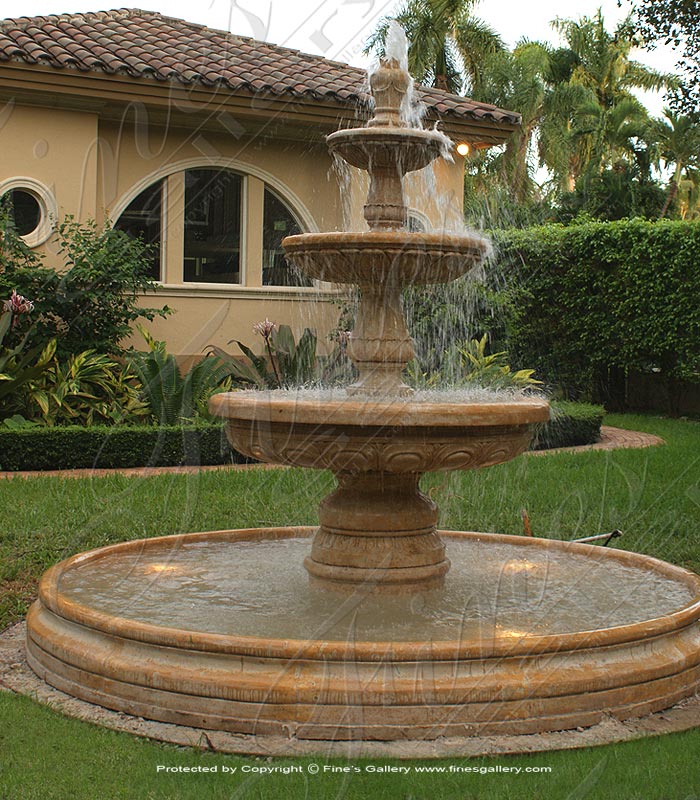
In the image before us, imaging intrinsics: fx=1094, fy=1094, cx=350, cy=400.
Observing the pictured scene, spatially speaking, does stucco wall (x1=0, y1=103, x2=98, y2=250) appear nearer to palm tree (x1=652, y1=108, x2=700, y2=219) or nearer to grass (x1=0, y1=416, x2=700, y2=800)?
grass (x1=0, y1=416, x2=700, y2=800)

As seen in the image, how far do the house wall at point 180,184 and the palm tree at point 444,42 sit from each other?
1496cm

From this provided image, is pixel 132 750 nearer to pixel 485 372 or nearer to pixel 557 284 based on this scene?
pixel 485 372

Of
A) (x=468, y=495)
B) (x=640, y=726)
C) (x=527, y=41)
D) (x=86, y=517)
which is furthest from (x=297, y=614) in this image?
(x=527, y=41)

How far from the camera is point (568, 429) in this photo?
13078 mm

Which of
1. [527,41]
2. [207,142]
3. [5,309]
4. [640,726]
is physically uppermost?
[527,41]

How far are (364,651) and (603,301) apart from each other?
45.8 feet

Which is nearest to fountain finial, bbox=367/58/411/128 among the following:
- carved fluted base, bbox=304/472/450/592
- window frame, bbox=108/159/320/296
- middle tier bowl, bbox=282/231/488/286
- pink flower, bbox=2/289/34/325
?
middle tier bowl, bbox=282/231/488/286

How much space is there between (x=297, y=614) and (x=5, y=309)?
7.94 meters

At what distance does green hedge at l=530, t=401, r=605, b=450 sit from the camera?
13.0 metres

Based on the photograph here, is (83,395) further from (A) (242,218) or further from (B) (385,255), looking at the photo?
(B) (385,255)

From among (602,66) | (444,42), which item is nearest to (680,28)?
(444,42)

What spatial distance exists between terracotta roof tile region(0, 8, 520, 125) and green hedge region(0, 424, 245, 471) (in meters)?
5.03

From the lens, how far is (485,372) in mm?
14070

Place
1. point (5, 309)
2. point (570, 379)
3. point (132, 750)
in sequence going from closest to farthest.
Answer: point (132, 750) → point (5, 309) → point (570, 379)
